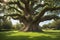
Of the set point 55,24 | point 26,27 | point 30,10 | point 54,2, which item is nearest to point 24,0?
point 30,10

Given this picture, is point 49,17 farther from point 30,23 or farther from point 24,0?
point 24,0

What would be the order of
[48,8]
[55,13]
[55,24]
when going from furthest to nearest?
[55,24], [55,13], [48,8]

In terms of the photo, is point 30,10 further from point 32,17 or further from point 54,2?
point 54,2

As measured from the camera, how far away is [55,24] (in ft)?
205

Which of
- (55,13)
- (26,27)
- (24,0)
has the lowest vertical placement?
(26,27)

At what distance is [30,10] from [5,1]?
523 centimetres

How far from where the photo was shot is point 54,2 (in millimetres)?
24328

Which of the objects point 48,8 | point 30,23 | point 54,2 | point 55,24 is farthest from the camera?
point 55,24

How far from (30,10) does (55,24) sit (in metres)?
31.9

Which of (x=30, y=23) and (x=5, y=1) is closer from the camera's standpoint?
(x=5, y=1)

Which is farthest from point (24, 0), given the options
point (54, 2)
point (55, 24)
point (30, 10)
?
point (55, 24)

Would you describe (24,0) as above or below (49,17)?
above

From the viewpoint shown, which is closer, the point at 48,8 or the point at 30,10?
the point at 48,8

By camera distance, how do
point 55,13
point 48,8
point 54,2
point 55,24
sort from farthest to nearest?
point 55,24 < point 55,13 < point 48,8 < point 54,2
